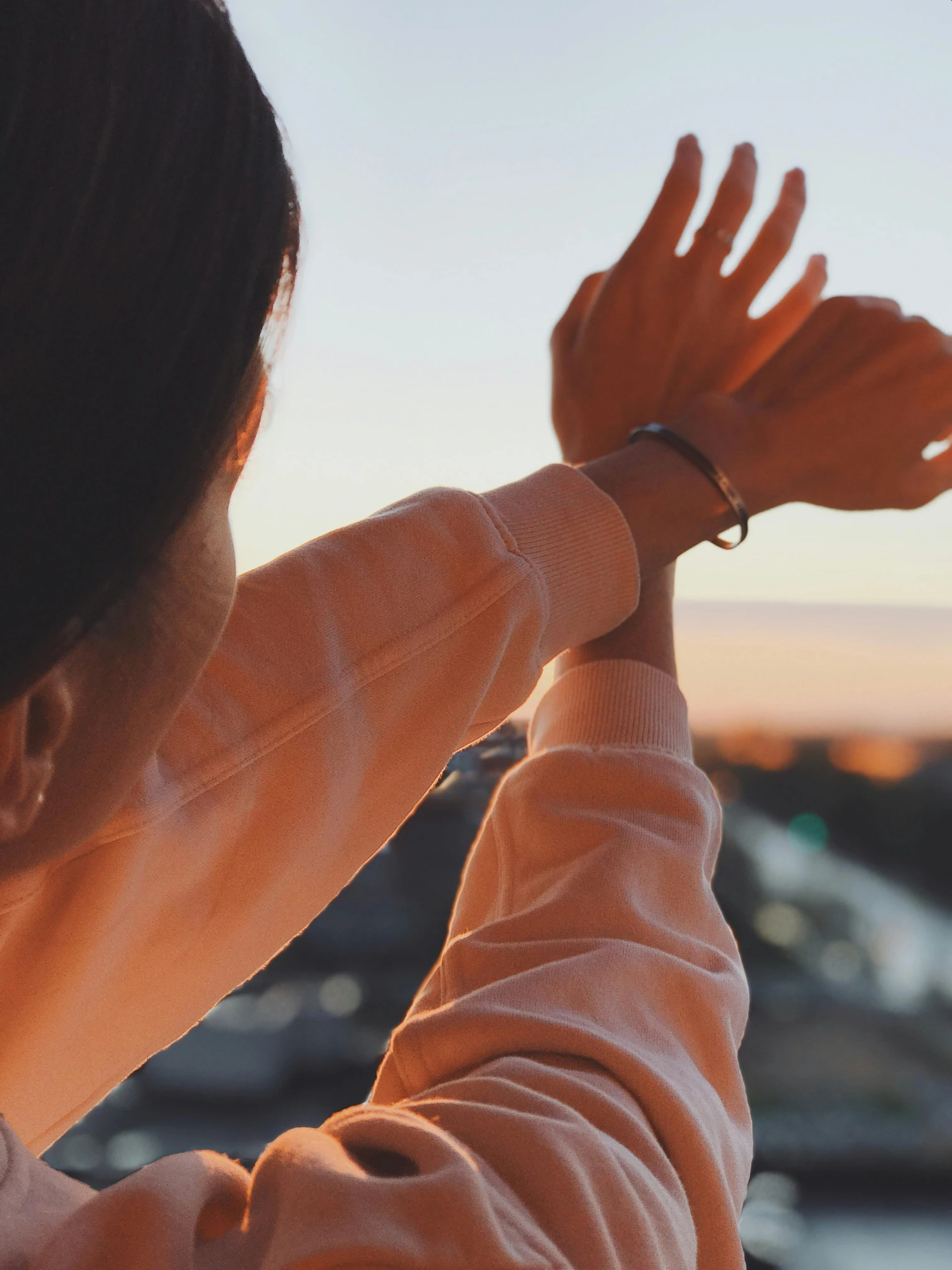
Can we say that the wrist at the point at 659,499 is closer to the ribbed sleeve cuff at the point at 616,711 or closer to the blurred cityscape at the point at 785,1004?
the ribbed sleeve cuff at the point at 616,711

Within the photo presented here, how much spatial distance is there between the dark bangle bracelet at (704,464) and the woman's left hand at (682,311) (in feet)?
0.22

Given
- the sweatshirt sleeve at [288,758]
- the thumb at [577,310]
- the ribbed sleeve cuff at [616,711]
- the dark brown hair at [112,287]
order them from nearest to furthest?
the dark brown hair at [112,287] < the sweatshirt sleeve at [288,758] < the ribbed sleeve cuff at [616,711] < the thumb at [577,310]

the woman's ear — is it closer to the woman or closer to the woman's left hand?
the woman

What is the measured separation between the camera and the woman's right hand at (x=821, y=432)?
62 cm

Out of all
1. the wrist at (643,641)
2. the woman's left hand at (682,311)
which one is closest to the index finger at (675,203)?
the woman's left hand at (682,311)

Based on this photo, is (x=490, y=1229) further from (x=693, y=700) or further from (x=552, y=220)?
(x=552, y=220)

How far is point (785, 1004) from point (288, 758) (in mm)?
567

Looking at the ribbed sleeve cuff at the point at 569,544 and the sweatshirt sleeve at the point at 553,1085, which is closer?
the sweatshirt sleeve at the point at 553,1085

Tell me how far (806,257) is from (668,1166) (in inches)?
22.8

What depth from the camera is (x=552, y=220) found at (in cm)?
80

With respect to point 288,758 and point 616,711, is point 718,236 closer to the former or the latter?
point 616,711

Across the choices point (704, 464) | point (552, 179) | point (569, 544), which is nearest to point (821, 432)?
point (704, 464)

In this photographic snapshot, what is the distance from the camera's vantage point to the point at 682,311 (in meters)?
0.68

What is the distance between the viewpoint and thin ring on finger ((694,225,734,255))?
2.19 ft
